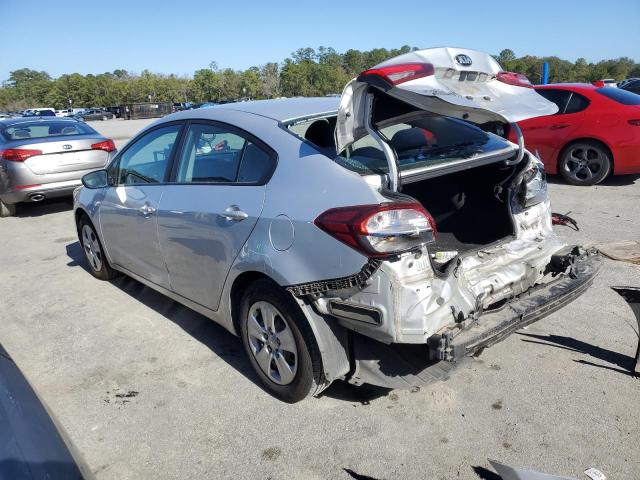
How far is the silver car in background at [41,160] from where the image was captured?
7.66m

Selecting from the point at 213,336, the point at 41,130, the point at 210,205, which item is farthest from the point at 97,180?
the point at 41,130

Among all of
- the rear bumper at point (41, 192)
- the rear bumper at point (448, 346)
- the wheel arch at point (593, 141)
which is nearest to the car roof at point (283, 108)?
the rear bumper at point (448, 346)

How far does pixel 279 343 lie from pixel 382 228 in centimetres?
96

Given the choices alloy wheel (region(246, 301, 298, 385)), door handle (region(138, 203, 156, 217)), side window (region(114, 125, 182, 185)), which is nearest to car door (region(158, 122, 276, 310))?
door handle (region(138, 203, 156, 217))

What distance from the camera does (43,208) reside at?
905cm

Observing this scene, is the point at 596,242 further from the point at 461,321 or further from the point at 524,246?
the point at 461,321

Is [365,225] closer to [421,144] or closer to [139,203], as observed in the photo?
[421,144]

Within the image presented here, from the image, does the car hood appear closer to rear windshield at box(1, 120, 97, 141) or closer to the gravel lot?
the gravel lot

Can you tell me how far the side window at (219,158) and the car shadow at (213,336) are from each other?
1.22m

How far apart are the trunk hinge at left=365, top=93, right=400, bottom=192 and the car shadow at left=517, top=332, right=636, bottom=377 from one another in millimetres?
1754

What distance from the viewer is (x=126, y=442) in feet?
8.86

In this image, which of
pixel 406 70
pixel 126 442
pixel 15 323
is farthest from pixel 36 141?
pixel 406 70

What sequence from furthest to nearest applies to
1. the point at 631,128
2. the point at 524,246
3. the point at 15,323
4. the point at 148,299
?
the point at 631,128 → the point at 148,299 → the point at 15,323 → the point at 524,246

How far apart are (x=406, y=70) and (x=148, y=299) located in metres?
3.26
